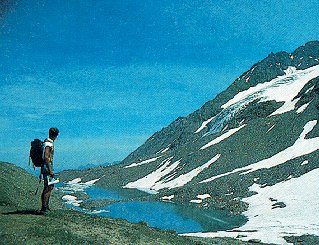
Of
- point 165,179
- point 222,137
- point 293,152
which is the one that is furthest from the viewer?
point 222,137

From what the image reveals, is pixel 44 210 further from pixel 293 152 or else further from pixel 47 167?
pixel 293 152

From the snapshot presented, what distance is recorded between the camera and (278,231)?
42.3 metres

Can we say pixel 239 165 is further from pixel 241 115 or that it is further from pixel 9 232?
pixel 9 232

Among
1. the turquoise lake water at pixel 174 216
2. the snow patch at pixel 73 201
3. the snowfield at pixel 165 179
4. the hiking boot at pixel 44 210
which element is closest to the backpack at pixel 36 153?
the hiking boot at pixel 44 210

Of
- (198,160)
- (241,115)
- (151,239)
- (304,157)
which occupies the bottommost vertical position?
(151,239)

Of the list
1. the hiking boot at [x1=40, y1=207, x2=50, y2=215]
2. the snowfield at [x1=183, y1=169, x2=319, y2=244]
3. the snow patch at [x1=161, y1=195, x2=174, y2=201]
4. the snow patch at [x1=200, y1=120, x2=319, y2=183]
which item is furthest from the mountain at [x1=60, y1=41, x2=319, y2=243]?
the hiking boot at [x1=40, y1=207, x2=50, y2=215]

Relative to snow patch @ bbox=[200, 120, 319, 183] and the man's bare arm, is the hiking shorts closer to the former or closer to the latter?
the man's bare arm

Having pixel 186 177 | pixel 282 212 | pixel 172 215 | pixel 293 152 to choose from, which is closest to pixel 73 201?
→ pixel 186 177

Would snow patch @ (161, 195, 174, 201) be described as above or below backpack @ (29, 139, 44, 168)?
above

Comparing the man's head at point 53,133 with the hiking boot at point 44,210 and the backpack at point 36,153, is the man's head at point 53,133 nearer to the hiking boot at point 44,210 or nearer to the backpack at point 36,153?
the backpack at point 36,153

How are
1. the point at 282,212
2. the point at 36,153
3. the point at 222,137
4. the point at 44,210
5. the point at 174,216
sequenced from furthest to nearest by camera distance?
1. the point at 222,137
2. the point at 174,216
3. the point at 282,212
4. the point at 44,210
5. the point at 36,153

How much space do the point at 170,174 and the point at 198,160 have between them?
647 inches

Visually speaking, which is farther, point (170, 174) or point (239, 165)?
point (170, 174)

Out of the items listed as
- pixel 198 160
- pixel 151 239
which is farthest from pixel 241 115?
pixel 151 239
